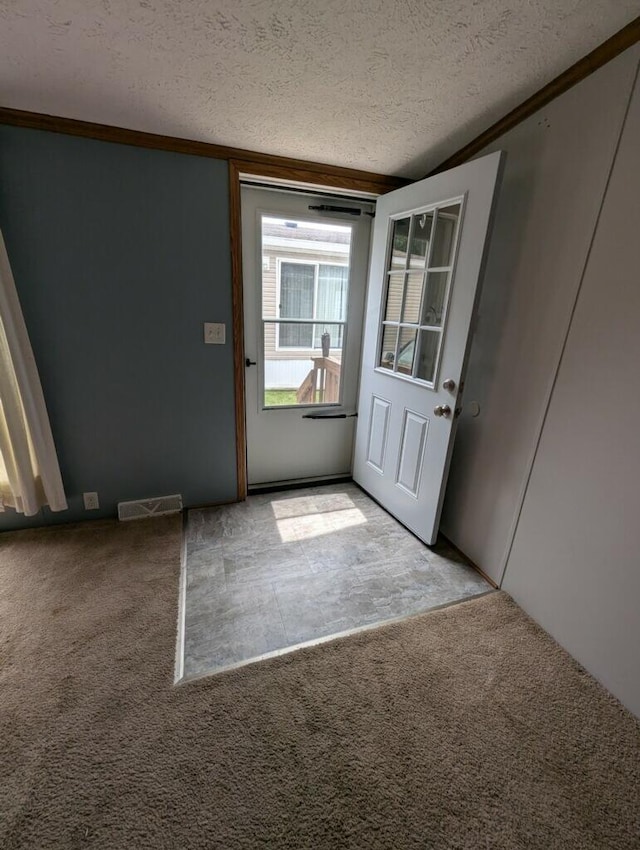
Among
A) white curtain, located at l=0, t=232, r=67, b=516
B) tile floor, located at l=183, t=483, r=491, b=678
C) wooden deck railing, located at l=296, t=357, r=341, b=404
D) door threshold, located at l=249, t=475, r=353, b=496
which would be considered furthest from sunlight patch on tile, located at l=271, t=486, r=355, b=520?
white curtain, located at l=0, t=232, r=67, b=516

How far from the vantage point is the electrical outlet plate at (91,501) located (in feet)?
6.84

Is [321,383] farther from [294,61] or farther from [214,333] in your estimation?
[294,61]

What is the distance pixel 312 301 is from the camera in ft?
7.61

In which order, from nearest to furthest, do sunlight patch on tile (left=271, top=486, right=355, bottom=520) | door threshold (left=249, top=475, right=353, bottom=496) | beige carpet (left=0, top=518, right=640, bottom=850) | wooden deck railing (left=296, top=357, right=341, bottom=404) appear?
1. beige carpet (left=0, top=518, right=640, bottom=850)
2. sunlight patch on tile (left=271, top=486, right=355, bottom=520)
3. wooden deck railing (left=296, top=357, right=341, bottom=404)
4. door threshold (left=249, top=475, right=353, bottom=496)

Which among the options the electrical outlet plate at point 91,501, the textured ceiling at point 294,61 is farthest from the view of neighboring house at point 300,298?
the electrical outlet plate at point 91,501

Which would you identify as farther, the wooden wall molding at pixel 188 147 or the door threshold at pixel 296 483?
the door threshold at pixel 296 483

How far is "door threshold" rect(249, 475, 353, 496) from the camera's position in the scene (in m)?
2.60

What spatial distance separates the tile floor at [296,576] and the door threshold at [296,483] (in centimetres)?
14

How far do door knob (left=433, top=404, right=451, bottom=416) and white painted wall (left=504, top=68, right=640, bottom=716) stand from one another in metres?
0.44

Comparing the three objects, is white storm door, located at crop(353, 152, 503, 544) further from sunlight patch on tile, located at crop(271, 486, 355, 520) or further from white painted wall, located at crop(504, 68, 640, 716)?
white painted wall, located at crop(504, 68, 640, 716)

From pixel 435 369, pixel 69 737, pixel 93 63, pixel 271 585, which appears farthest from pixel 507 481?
pixel 93 63

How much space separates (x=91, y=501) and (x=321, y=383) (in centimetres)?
162

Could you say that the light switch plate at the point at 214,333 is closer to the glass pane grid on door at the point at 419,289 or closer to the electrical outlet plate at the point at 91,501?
the glass pane grid on door at the point at 419,289

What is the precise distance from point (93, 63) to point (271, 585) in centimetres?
221
